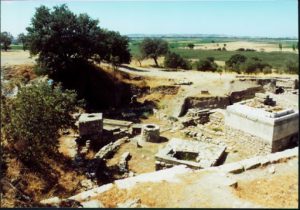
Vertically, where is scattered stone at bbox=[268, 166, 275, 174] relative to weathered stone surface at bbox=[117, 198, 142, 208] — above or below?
above

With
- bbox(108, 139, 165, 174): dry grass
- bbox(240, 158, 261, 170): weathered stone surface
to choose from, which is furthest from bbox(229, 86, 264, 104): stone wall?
bbox(240, 158, 261, 170): weathered stone surface

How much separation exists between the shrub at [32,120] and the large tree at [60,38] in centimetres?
1066

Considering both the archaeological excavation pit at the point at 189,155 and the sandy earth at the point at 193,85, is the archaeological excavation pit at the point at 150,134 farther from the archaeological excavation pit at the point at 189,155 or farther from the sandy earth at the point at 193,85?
the sandy earth at the point at 193,85

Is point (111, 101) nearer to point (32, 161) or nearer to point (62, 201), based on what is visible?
point (32, 161)

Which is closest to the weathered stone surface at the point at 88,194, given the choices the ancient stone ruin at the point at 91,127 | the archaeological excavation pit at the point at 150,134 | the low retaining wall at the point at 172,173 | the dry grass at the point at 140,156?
the low retaining wall at the point at 172,173

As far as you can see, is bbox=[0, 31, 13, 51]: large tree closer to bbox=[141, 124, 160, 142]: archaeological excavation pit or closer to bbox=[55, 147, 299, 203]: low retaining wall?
bbox=[141, 124, 160, 142]: archaeological excavation pit

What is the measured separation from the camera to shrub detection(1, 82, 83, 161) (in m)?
12.0

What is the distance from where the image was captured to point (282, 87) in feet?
90.8

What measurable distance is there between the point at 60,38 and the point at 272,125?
48.5 ft

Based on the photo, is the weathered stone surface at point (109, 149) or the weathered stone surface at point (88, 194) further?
the weathered stone surface at point (109, 149)

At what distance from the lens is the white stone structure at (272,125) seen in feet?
49.8

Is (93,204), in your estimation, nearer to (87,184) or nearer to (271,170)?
(87,184)

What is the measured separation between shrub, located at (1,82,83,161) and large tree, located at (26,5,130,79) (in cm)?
1066

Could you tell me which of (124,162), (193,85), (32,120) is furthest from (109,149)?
(193,85)
